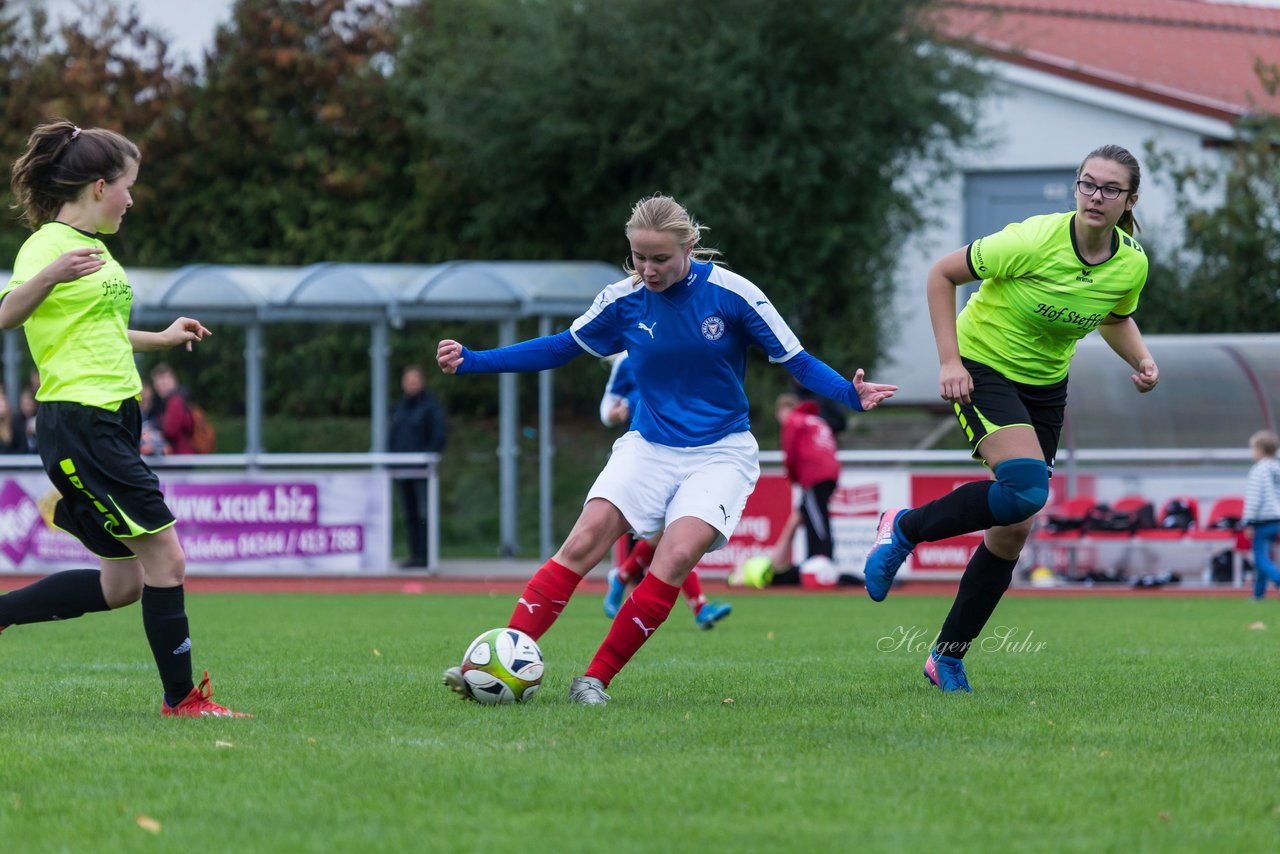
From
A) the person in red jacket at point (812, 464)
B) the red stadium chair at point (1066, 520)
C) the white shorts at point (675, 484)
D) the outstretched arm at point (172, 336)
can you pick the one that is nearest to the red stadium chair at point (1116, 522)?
the red stadium chair at point (1066, 520)

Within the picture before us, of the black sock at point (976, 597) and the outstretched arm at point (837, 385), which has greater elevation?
the outstretched arm at point (837, 385)

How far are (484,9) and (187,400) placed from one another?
8260 millimetres

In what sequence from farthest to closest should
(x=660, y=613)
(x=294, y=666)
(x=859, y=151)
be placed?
(x=859, y=151) < (x=294, y=666) < (x=660, y=613)

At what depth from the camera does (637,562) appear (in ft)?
35.8

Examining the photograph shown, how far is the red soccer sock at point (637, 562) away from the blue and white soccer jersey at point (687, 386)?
169 inches

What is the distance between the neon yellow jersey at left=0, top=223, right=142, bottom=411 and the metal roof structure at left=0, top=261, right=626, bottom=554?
12.5 metres

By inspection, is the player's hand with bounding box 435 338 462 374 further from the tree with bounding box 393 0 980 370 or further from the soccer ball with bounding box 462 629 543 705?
the tree with bounding box 393 0 980 370

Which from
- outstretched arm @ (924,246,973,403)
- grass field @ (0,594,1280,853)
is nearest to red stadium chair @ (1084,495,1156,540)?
grass field @ (0,594,1280,853)

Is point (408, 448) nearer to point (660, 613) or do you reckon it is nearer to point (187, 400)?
point (187, 400)

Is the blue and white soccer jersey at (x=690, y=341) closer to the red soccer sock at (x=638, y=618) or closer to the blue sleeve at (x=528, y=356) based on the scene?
the blue sleeve at (x=528, y=356)

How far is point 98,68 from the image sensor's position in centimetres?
2525

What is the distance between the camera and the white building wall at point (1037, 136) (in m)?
27.9

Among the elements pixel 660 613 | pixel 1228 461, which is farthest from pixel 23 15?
pixel 660 613

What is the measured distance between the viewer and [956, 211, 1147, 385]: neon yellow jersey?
6305mm
